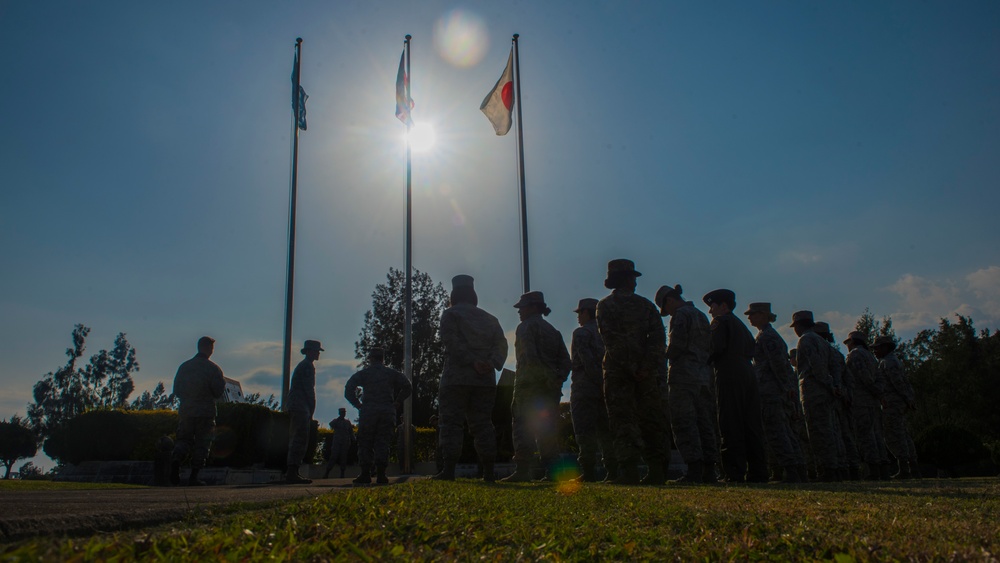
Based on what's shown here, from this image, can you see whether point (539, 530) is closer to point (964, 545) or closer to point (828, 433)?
point (964, 545)

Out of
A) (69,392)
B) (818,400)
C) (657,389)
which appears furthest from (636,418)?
(69,392)

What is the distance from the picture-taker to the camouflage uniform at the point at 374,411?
8.31 meters

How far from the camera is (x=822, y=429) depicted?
28.6 feet

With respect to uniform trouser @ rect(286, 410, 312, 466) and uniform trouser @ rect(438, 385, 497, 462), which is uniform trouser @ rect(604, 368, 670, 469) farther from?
uniform trouser @ rect(286, 410, 312, 466)

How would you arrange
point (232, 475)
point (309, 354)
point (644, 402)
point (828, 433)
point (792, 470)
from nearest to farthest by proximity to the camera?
point (644, 402), point (792, 470), point (828, 433), point (309, 354), point (232, 475)

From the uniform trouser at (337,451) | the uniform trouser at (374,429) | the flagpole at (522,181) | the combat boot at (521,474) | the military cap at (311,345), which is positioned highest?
the flagpole at (522,181)

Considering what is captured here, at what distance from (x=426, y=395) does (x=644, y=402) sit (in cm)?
3082

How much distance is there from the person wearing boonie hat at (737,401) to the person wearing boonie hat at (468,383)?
8.27 feet

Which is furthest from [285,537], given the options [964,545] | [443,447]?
[443,447]

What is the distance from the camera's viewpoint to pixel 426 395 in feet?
120

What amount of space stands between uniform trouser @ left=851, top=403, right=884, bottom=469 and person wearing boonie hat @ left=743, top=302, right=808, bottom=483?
1874 millimetres

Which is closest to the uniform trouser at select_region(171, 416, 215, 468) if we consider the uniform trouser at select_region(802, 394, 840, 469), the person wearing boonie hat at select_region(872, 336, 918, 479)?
the uniform trouser at select_region(802, 394, 840, 469)

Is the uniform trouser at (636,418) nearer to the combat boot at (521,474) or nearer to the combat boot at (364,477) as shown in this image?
the combat boot at (521,474)

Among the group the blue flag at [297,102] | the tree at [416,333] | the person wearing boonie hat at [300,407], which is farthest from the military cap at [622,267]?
the tree at [416,333]
